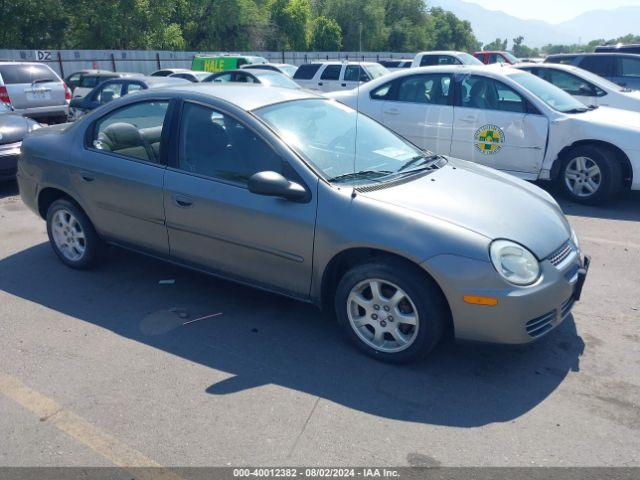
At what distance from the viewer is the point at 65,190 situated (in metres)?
4.93

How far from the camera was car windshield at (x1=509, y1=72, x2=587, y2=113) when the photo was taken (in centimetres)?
741

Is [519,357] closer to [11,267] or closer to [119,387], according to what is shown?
[119,387]

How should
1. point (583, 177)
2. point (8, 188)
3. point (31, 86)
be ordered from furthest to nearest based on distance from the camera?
point (31, 86) → point (8, 188) → point (583, 177)

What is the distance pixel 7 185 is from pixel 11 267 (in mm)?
4009

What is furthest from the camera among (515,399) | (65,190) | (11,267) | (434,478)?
(11,267)

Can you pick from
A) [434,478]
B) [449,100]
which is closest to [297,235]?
[434,478]

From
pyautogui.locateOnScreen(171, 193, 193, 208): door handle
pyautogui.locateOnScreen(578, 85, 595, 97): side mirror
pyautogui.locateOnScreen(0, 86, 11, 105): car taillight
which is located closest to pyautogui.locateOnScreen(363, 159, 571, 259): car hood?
pyautogui.locateOnScreen(171, 193, 193, 208): door handle

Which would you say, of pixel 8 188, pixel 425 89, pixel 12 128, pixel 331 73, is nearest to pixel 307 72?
pixel 331 73

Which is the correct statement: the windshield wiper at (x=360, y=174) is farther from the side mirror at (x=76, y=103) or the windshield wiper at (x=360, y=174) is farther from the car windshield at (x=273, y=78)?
the side mirror at (x=76, y=103)

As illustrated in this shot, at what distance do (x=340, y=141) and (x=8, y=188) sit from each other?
6279mm

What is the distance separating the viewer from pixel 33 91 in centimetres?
1317

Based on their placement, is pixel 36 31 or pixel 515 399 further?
pixel 36 31

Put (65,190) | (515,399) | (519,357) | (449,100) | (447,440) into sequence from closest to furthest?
1. (447,440)
2. (515,399)
3. (519,357)
4. (65,190)
5. (449,100)

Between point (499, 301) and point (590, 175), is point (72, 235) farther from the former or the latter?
point (590, 175)
